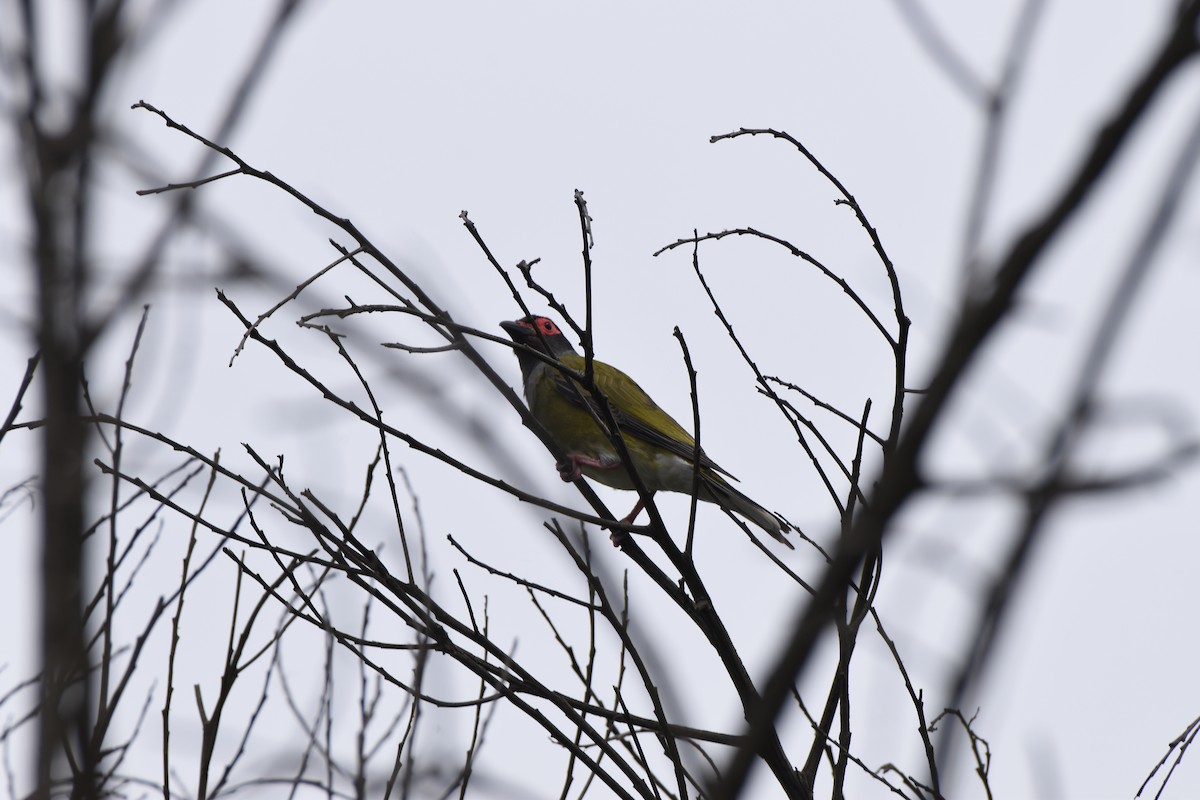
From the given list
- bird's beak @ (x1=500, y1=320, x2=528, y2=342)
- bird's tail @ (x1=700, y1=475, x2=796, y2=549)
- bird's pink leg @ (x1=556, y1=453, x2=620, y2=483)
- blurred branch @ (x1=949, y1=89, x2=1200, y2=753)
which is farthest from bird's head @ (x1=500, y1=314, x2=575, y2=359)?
blurred branch @ (x1=949, y1=89, x2=1200, y2=753)

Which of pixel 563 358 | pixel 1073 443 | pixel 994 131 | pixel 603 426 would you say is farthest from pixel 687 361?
pixel 563 358

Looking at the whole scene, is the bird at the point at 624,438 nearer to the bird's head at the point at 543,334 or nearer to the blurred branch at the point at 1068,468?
the bird's head at the point at 543,334

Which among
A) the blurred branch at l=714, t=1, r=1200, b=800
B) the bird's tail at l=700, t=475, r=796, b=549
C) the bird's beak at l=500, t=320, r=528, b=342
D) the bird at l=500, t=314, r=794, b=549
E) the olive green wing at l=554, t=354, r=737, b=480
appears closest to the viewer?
the blurred branch at l=714, t=1, r=1200, b=800

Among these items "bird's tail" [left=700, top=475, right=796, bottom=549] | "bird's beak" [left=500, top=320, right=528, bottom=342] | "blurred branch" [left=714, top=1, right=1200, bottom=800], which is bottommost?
"blurred branch" [left=714, top=1, right=1200, bottom=800]

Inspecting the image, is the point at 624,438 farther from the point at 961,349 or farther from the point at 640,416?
the point at 961,349

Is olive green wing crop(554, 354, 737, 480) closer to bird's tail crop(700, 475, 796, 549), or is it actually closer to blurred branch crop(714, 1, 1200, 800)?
bird's tail crop(700, 475, 796, 549)

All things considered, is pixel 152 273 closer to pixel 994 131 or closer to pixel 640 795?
pixel 994 131

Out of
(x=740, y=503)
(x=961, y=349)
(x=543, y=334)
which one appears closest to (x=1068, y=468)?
(x=961, y=349)

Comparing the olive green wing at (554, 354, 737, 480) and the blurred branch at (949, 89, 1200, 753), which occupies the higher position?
the olive green wing at (554, 354, 737, 480)

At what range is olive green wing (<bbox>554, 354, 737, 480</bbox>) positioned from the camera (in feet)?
24.5

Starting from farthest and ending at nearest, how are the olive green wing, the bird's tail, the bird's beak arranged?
the bird's beak, the olive green wing, the bird's tail

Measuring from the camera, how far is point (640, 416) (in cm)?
776

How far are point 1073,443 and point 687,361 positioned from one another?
235 centimetres

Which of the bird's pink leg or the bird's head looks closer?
the bird's pink leg
